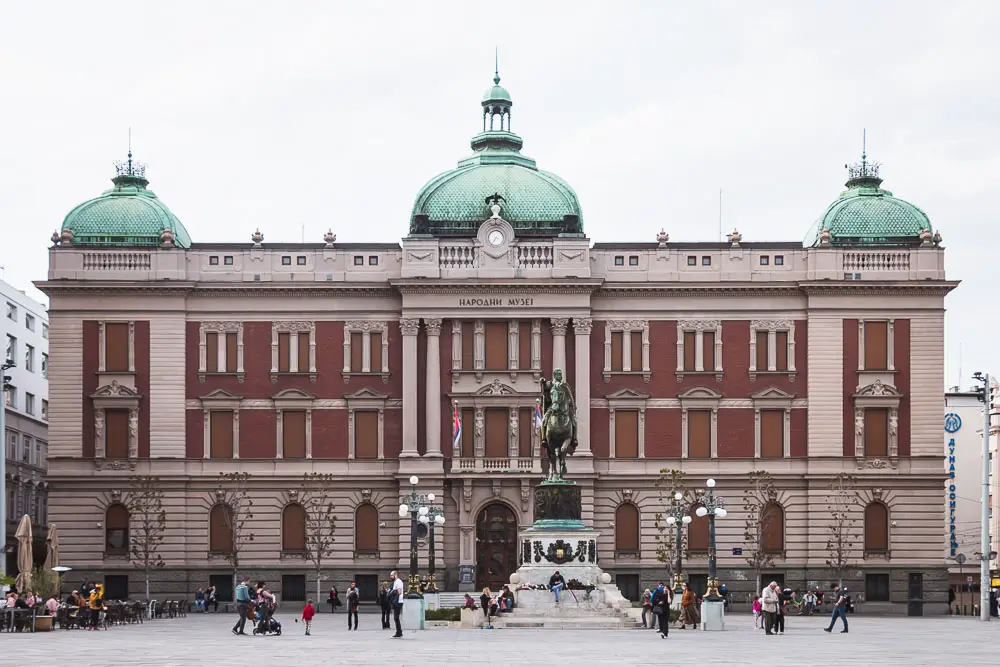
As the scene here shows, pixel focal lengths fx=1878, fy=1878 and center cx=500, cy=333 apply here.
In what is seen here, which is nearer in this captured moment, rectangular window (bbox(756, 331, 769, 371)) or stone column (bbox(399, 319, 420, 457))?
stone column (bbox(399, 319, 420, 457))

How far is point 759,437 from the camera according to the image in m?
102

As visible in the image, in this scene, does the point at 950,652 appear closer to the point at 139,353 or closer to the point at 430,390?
the point at 430,390

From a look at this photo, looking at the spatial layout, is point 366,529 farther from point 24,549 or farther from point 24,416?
point 24,416

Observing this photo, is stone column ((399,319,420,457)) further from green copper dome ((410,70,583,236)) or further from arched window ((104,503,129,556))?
arched window ((104,503,129,556))

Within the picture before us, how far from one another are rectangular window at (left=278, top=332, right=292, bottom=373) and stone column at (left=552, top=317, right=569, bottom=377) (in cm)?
1452

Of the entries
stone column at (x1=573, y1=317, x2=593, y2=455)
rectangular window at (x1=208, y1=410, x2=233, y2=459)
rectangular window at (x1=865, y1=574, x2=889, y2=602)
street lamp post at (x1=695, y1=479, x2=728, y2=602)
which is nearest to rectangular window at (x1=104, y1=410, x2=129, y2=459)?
rectangular window at (x1=208, y1=410, x2=233, y2=459)

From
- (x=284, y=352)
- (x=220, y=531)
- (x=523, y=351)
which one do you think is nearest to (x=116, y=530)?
(x=220, y=531)

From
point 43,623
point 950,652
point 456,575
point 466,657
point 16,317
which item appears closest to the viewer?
point 466,657

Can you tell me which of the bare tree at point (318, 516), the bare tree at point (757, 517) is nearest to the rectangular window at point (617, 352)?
the bare tree at point (757, 517)

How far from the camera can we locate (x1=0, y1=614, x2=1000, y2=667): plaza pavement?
159ft

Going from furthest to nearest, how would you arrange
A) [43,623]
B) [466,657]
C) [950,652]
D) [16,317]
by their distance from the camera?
[16,317] < [43,623] < [950,652] < [466,657]

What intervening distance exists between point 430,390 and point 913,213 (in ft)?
93.8

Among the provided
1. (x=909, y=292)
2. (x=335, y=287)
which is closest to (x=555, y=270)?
(x=335, y=287)

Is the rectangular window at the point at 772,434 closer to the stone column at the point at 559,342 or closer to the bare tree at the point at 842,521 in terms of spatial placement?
the bare tree at the point at 842,521
